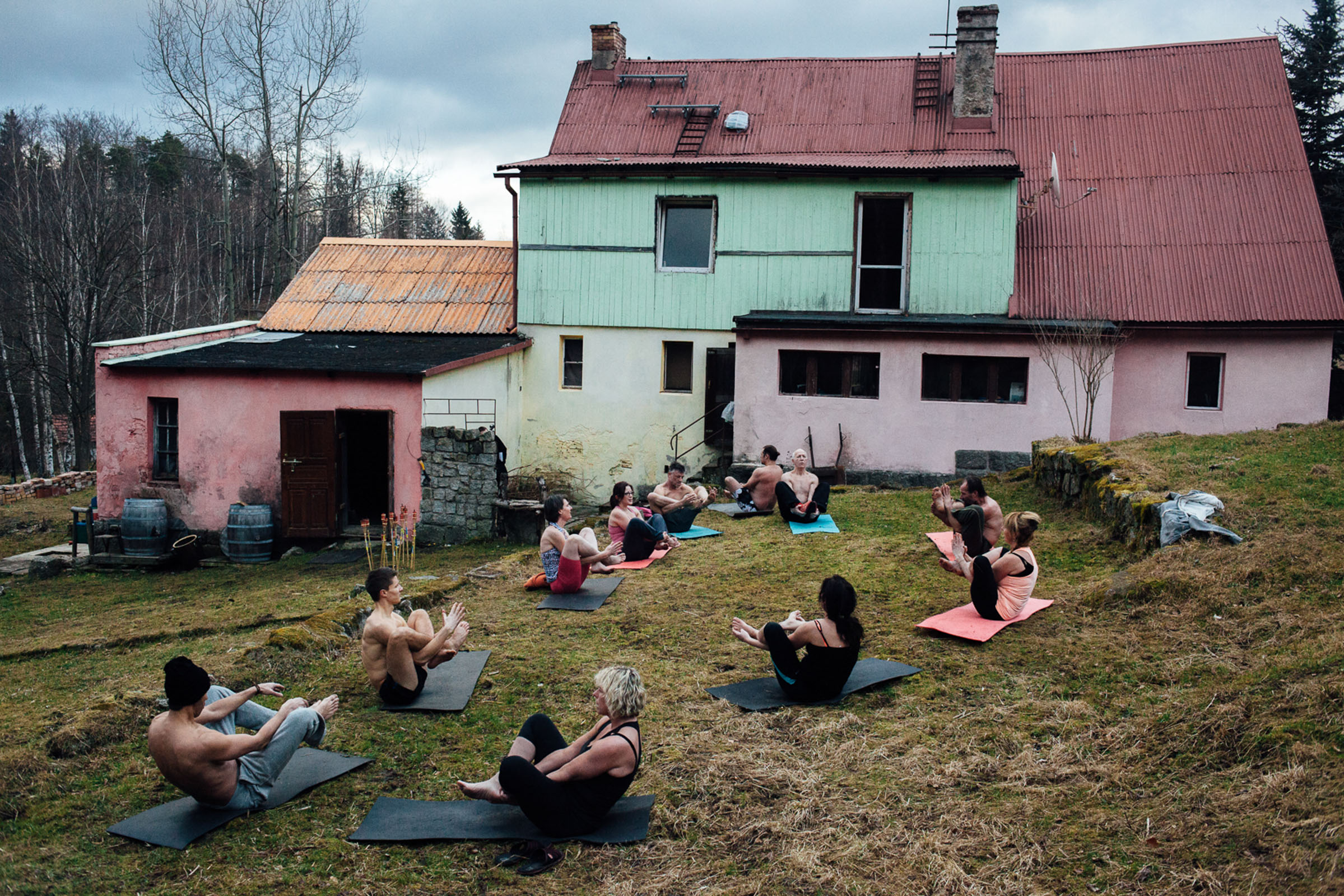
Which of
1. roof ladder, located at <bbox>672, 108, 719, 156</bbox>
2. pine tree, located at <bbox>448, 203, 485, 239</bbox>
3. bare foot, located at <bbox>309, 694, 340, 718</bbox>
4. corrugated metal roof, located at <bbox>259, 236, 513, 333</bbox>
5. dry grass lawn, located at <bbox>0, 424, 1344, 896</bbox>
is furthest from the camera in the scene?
pine tree, located at <bbox>448, 203, 485, 239</bbox>

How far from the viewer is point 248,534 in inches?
648

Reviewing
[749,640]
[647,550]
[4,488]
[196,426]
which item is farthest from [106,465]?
[749,640]

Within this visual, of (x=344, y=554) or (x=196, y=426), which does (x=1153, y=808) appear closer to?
(x=344, y=554)

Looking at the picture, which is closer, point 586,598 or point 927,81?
point 586,598

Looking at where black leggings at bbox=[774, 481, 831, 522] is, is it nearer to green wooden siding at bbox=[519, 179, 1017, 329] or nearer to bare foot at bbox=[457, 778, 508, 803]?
green wooden siding at bbox=[519, 179, 1017, 329]

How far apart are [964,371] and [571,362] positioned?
808 centimetres

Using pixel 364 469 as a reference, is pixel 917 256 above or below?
above

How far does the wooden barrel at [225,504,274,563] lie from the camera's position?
54.0ft

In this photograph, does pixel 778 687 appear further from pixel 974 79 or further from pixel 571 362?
pixel 974 79

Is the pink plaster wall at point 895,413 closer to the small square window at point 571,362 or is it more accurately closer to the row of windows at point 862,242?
the row of windows at point 862,242

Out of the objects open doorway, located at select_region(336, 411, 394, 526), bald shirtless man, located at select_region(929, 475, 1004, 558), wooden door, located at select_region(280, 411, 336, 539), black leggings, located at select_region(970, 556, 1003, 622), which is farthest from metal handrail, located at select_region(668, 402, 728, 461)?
black leggings, located at select_region(970, 556, 1003, 622)

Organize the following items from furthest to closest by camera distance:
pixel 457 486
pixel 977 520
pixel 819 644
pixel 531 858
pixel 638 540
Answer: pixel 457 486 < pixel 638 540 < pixel 977 520 < pixel 819 644 < pixel 531 858

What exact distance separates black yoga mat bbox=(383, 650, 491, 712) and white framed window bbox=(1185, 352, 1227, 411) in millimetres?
14911

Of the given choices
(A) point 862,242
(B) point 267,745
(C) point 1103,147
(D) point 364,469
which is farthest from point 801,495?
(C) point 1103,147
